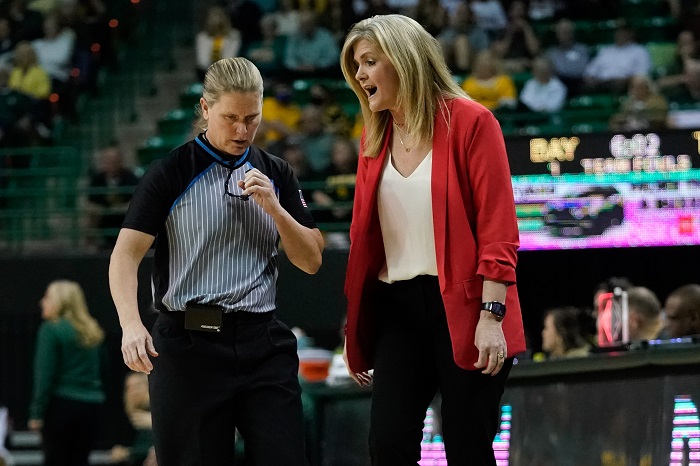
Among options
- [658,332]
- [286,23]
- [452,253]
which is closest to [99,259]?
[286,23]

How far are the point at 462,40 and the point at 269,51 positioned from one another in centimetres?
220

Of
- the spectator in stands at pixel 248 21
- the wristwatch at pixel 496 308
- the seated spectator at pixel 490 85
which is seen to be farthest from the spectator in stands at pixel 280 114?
the wristwatch at pixel 496 308

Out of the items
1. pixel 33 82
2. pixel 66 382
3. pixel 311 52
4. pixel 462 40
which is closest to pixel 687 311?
pixel 66 382

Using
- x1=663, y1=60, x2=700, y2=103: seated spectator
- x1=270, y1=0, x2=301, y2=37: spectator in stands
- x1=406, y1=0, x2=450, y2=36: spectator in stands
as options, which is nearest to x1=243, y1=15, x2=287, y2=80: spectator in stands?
x1=270, y1=0, x2=301, y2=37: spectator in stands

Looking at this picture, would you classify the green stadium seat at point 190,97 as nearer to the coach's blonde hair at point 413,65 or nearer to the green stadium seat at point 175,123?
the green stadium seat at point 175,123

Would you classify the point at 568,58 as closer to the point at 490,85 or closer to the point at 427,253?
the point at 490,85

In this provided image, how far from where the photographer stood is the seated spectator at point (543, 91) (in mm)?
11977

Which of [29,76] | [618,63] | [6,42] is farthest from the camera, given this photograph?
[6,42]

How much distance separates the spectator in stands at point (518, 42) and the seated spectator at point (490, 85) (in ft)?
2.35

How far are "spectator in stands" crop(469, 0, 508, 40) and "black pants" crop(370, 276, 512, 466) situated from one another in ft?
31.9

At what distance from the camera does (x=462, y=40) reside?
12477mm

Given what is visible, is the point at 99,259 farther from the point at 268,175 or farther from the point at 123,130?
the point at 268,175

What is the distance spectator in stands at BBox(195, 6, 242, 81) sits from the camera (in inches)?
533

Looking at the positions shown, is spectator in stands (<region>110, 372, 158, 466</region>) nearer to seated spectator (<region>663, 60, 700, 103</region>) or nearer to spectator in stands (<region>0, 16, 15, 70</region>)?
seated spectator (<region>663, 60, 700, 103</region>)
